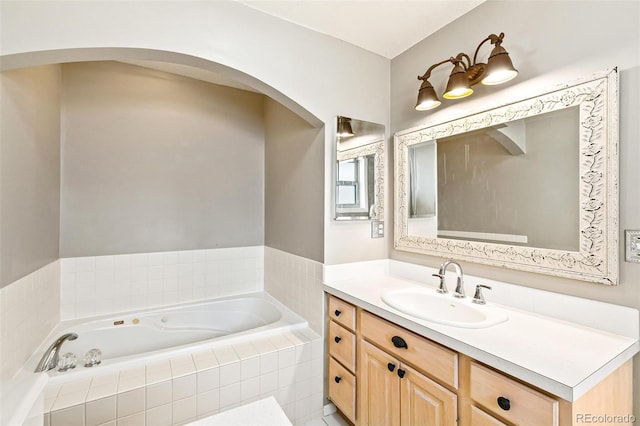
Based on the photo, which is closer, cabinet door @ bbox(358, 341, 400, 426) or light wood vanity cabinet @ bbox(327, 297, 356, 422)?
cabinet door @ bbox(358, 341, 400, 426)

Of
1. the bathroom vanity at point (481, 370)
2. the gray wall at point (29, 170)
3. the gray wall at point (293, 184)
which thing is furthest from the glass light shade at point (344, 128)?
the gray wall at point (29, 170)

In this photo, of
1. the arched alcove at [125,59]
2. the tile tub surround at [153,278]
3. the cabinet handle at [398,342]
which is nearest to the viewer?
the arched alcove at [125,59]

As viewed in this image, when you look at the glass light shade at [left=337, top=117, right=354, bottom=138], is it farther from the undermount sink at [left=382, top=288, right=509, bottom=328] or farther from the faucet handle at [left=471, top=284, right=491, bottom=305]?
the faucet handle at [left=471, top=284, right=491, bottom=305]

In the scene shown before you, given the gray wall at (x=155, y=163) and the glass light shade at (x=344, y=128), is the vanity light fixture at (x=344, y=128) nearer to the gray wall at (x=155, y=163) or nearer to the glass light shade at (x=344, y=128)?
the glass light shade at (x=344, y=128)

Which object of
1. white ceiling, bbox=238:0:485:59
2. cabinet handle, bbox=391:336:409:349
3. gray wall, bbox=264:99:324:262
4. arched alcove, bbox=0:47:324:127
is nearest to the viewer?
arched alcove, bbox=0:47:324:127

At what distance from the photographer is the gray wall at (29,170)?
144cm

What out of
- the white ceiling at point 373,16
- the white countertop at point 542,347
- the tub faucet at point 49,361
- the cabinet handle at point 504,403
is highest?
the white ceiling at point 373,16

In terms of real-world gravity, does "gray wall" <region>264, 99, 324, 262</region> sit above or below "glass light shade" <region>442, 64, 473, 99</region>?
below

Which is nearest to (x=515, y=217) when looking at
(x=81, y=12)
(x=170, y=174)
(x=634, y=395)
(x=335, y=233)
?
(x=634, y=395)

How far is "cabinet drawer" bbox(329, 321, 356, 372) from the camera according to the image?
179 centimetres

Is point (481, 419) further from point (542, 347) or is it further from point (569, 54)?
point (569, 54)

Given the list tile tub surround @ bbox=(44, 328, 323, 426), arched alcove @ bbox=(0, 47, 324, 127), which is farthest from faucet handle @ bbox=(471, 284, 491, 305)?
arched alcove @ bbox=(0, 47, 324, 127)

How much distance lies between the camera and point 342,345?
1881mm

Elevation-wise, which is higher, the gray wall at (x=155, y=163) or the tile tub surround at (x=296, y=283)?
the gray wall at (x=155, y=163)
